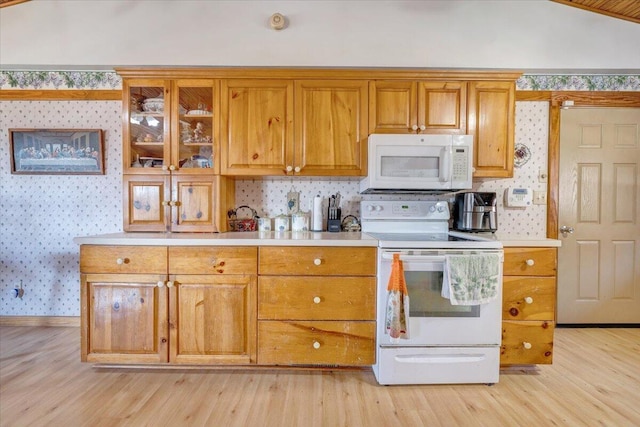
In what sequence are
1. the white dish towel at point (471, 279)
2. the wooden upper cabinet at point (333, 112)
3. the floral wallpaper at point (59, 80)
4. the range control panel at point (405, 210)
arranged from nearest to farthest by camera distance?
the white dish towel at point (471, 279)
the wooden upper cabinet at point (333, 112)
the range control panel at point (405, 210)
the floral wallpaper at point (59, 80)

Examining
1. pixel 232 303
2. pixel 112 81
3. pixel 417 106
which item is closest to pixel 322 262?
pixel 232 303

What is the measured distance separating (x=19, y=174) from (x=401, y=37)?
3.53 metres

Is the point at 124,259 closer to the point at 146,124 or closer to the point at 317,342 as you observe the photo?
the point at 146,124

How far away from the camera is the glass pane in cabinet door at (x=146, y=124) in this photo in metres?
2.22

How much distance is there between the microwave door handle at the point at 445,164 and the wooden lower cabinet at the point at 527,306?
614 mm

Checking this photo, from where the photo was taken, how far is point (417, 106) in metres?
2.20

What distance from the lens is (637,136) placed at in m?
2.66

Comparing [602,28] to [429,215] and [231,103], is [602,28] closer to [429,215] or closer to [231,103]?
[429,215]

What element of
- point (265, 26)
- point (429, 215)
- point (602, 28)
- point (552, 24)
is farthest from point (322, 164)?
point (602, 28)

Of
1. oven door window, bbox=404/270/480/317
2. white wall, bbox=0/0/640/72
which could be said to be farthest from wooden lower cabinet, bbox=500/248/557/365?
white wall, bbox=0/0/640/72

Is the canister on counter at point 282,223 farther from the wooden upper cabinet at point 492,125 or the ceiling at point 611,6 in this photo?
the ceiling at point 611,6

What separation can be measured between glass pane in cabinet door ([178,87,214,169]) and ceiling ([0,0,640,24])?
163cm

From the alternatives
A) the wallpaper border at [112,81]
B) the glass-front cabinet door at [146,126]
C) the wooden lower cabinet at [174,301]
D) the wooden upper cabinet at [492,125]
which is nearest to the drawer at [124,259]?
the wooden lower cabinet at [174,301]

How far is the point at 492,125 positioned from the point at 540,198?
3.24 feet
